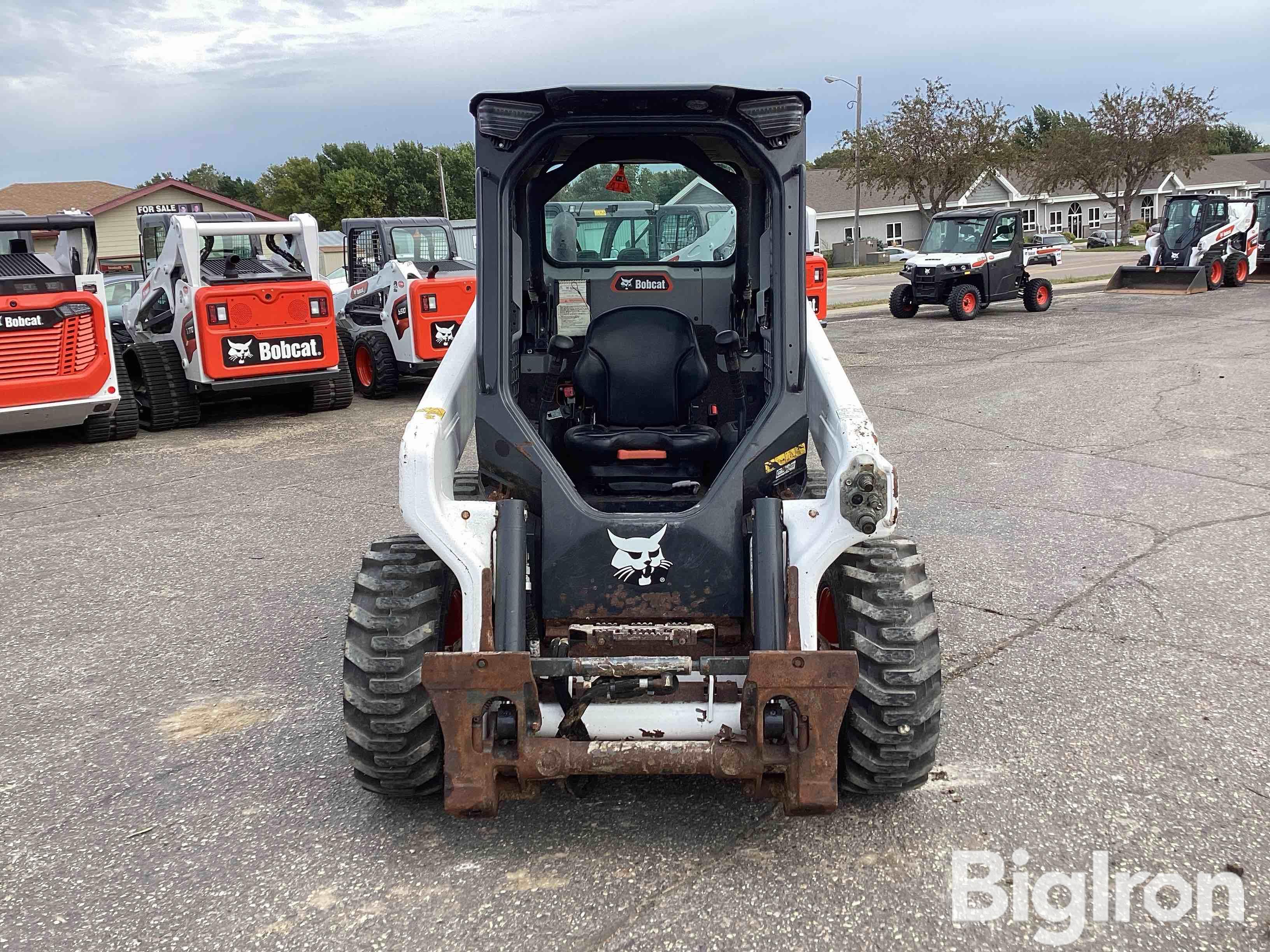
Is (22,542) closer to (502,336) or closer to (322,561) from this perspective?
(322,561)

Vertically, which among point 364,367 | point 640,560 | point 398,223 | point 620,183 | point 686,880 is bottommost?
point 686,880

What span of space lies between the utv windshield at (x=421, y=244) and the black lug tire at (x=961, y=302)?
10.5m

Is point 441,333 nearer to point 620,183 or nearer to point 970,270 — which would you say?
point 620,183

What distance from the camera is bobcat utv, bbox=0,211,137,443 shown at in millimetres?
9867

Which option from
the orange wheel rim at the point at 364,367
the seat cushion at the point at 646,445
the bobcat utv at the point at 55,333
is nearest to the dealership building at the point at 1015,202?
the orange wheel rim at the point at 364,367

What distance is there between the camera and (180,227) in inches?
440

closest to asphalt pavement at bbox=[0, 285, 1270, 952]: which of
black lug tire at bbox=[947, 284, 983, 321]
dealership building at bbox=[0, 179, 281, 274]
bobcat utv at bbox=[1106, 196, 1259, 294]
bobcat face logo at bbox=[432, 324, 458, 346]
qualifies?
bobcat face logo at bbox=[432, 324, 458, 346]

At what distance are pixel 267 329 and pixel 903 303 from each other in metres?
13.5

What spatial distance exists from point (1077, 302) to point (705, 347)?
2066 centimetres

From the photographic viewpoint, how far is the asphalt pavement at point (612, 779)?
3096 millimetres

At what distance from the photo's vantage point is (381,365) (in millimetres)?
13164

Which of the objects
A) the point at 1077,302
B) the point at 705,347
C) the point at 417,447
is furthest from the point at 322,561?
the point at 1077,302

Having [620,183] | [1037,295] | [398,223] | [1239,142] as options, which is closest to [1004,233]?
[1037,295]

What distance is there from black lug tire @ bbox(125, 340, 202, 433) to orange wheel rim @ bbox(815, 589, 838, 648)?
9.39 metres
